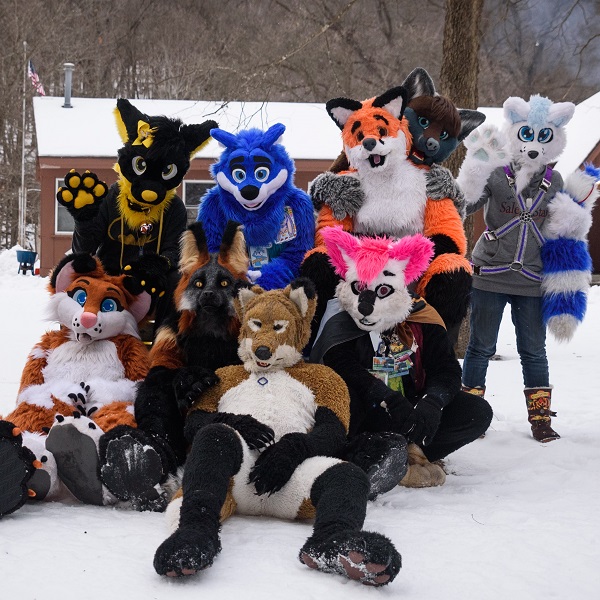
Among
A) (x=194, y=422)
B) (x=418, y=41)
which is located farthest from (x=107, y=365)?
(x=418, y=41)

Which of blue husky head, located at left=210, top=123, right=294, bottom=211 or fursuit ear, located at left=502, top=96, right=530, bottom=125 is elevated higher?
fursuit ear, located at left=502, top=96, right=530, bottom=125

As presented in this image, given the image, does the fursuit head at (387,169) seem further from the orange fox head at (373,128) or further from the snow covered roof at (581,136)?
the snow covered roof at (581,136)

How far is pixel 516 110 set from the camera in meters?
4.77

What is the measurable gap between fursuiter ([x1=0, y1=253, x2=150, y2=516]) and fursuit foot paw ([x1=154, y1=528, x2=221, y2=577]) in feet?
2.67

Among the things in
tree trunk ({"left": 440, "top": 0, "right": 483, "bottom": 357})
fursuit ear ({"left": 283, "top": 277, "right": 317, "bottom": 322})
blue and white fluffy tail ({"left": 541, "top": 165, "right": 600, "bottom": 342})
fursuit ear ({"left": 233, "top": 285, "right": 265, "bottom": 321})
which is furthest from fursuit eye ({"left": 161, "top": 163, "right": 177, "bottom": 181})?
tree trunk ({"left": 440, "top": 0, "right": 483, "bottom": 357})

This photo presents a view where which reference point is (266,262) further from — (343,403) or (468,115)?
(468,115)

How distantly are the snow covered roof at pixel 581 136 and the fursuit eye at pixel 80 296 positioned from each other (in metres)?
12.5

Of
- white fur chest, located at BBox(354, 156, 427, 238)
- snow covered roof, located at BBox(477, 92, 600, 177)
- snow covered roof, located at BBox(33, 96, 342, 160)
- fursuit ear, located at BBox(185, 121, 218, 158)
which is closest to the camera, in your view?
white fur chest, located at BBox(354, 156, 427, 238)

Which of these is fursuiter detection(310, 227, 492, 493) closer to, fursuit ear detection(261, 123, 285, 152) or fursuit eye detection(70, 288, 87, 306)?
fursuit ear detection(261, 123, 285, 152)

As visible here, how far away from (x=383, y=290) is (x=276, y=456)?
1069 millimetres

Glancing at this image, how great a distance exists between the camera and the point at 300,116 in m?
18.6

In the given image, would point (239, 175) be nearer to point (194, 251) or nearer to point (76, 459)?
point (194, 251)

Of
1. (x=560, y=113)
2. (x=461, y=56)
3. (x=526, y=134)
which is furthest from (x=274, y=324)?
(x=461, y=56)

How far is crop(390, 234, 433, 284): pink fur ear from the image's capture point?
12.0 ft
